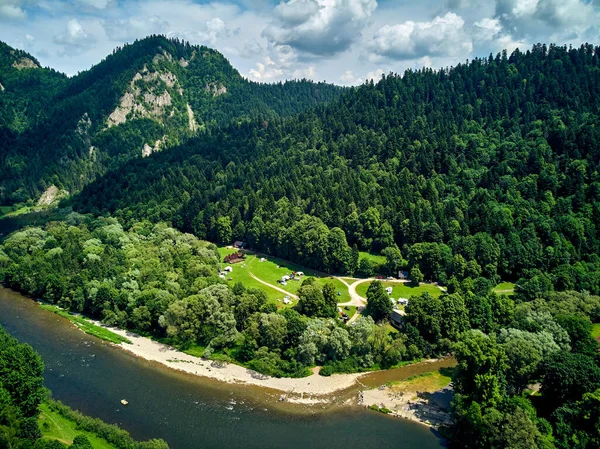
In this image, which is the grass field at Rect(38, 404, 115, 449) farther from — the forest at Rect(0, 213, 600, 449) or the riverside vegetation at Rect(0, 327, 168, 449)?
the forest at Rect(0, 213, 600, 449)

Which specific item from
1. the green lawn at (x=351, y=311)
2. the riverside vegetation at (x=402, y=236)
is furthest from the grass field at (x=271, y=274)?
the riverside vegetation at (x=402, y=236)

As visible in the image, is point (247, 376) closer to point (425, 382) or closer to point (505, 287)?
point (425, 382)

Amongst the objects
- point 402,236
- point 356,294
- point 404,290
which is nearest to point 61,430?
point 356,294

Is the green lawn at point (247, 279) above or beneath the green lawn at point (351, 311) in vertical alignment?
above

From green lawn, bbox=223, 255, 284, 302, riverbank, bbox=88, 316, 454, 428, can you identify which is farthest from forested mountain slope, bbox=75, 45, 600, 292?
riverbank, bbox=88, 316, 454, 428

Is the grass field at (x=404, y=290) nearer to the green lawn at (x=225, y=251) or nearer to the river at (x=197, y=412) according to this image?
the river at (x=197, y=412)

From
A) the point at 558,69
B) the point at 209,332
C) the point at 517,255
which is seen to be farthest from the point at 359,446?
the point at 558,69
